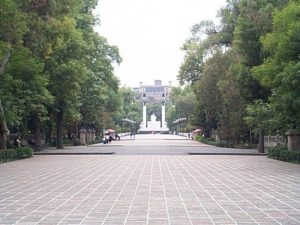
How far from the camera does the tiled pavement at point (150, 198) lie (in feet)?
28.4

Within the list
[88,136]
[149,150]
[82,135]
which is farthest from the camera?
[88,136]

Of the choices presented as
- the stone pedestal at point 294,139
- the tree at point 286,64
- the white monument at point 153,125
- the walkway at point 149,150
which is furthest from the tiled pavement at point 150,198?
the white monument at point 153,125

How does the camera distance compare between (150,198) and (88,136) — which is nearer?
(150,198)

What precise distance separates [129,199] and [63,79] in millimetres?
24017

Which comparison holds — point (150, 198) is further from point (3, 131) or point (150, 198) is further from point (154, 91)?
point (154, 91)

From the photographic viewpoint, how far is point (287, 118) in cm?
2370

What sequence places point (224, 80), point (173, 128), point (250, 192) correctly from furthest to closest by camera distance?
1. point (173, 128)
2. point (224, 80)
3. point (250, 192)

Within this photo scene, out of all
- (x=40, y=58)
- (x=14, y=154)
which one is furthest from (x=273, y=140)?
(x=14, y=154)

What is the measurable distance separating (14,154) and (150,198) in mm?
16886

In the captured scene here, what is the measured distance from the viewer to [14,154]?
86.3 feet

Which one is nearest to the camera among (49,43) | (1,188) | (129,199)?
(129,199)

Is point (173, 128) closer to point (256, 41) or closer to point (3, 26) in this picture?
point (256, 41)

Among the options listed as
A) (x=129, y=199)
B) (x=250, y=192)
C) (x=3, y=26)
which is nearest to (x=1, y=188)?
(x=129, y=199)

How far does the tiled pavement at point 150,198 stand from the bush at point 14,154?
26.2 ft
